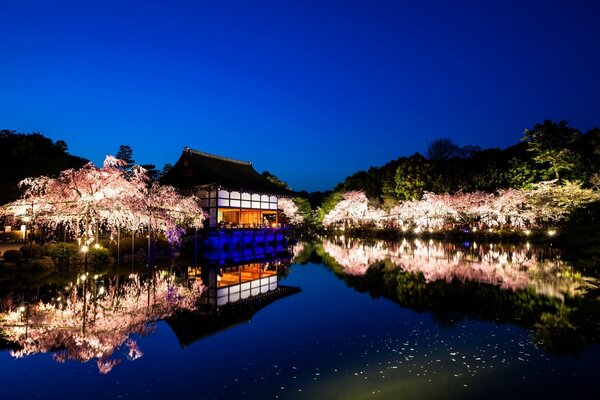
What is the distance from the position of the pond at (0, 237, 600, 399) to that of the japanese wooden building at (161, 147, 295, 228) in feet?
51.3

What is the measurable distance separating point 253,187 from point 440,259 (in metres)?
16.6

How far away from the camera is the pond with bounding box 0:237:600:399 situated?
22.3 ft

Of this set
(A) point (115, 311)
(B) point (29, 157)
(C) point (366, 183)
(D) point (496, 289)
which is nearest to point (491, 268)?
(D) point (496, 289)

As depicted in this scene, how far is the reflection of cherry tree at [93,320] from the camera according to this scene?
27.6ft

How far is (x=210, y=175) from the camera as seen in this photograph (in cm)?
3419

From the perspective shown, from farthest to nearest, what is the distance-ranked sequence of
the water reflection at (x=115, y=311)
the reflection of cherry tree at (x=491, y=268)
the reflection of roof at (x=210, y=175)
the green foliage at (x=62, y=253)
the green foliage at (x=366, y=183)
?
the green foliage at (x=366, y=183) < the reflection of roof at (x=210, y=175) < the green foliage at (x=62, y=253) < the reflection of cherry tree at (x=491, y=268) < the water reflection at (x=115, y=311)

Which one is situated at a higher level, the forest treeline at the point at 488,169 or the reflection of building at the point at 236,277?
the forest treeline at the point at 488,169

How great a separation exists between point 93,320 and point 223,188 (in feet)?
72.3

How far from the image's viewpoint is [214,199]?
3256 cm

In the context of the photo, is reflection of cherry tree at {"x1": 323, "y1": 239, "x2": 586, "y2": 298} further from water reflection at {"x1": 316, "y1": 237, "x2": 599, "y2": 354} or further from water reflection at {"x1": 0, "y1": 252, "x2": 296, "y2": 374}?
water reflection at {"x1": 0, "y1": 252, "x2": 296, "y2": 374}

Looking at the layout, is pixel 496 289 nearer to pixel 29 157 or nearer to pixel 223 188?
pixel 223 188

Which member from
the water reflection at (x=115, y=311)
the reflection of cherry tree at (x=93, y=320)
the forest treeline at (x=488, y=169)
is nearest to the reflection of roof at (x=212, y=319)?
the water reflection at (x=115, y=311)

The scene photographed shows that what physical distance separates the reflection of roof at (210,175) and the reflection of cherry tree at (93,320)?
1821 cm

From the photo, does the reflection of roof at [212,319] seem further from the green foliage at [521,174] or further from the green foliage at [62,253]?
the green foliage at [521,174]
